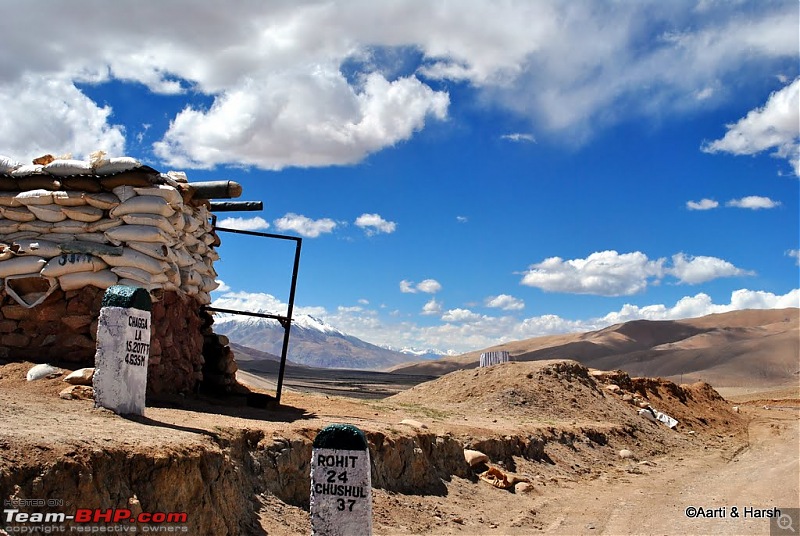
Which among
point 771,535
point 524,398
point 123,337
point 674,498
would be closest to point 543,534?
point 771,535

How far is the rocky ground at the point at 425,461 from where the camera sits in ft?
19.3

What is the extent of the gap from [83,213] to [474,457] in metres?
7.47

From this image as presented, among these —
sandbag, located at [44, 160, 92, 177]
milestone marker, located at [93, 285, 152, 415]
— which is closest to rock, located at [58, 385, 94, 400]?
milestone marker, located at [93, 285, 152, 415]

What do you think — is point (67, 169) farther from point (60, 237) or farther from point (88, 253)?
point (88, 253)

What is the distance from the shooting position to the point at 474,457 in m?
12.7

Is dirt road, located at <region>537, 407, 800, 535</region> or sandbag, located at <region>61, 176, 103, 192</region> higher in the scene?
sandbag, located at <region>61, 176, 103, 192</region>

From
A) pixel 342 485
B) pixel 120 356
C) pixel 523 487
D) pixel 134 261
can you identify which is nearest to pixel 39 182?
pixel 134 261

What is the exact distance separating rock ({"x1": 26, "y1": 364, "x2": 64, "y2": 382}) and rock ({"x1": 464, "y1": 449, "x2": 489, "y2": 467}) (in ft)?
22.0

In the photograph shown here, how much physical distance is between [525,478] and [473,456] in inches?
46.0

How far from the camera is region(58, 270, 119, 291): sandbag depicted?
33.0 ft

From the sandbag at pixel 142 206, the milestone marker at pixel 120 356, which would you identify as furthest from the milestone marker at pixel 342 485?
the sandbag at pixel 142 206

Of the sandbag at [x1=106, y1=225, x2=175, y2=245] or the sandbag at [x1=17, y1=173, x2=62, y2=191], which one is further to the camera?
the sandbag at [x1=17, y1=173, x2=62, y2=191]

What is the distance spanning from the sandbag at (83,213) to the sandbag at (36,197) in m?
0.24

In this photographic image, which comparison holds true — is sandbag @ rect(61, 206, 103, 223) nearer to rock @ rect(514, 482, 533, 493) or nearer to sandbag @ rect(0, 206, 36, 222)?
sandbag @ rect(0, 206, 36, 222)
